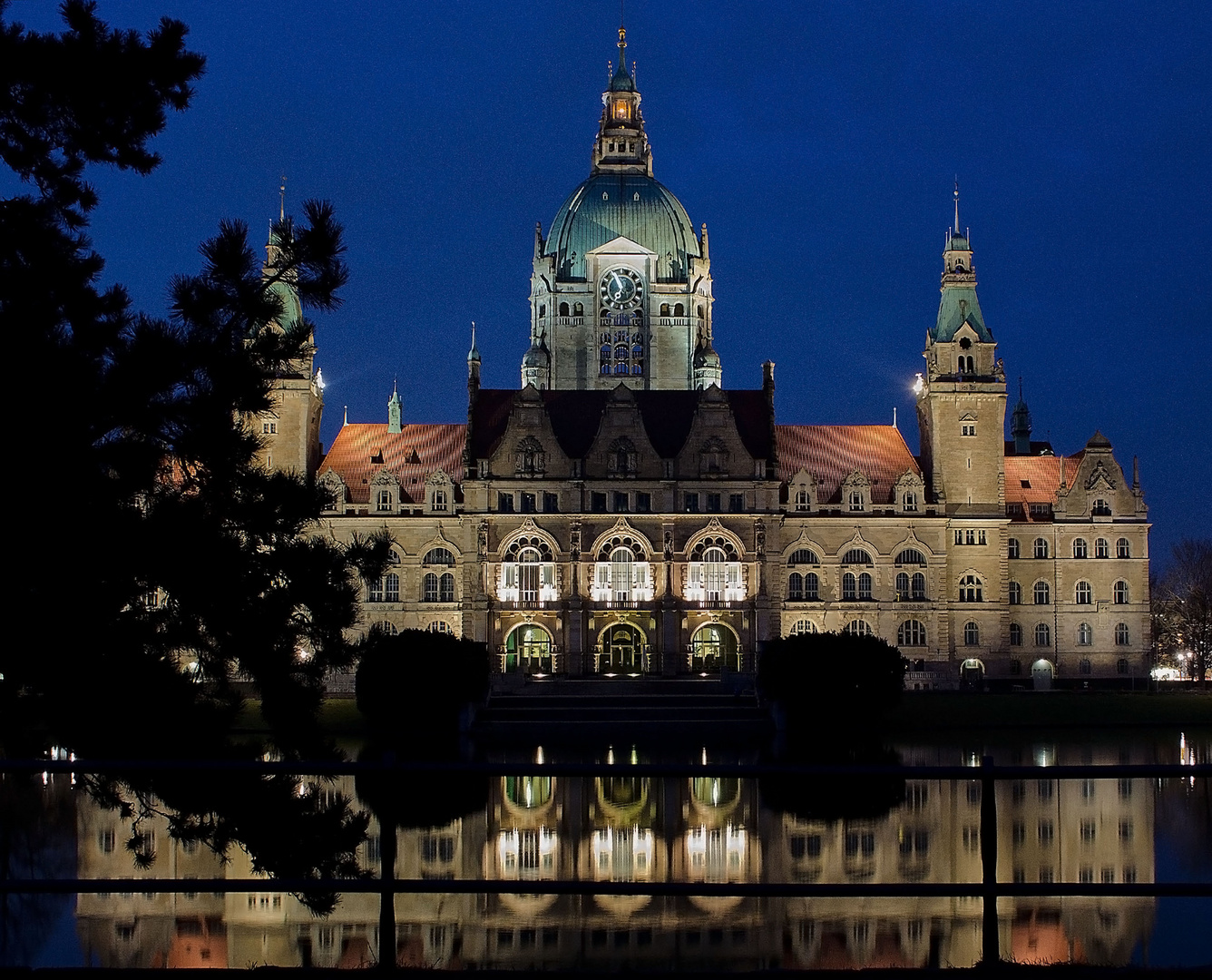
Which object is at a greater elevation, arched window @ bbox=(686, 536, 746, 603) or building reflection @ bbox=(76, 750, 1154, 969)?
arched window @ bbox=(686, 536, 746, 603)

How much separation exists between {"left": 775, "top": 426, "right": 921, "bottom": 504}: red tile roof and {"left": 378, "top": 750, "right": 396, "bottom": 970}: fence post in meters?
79.3

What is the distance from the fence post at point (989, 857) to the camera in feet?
39.4

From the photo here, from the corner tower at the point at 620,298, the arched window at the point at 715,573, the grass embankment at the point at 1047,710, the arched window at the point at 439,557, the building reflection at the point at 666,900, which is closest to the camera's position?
the building reflection at the point at 666,900

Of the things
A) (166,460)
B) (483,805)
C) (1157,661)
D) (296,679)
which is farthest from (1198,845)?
(1157,661)

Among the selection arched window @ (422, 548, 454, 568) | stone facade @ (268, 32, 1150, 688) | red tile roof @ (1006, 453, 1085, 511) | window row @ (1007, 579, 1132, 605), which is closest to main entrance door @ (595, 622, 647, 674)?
stone facade @ (268, 32, 1150, 688)

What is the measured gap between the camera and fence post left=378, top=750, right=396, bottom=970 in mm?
11961

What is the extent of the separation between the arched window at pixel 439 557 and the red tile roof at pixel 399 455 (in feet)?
12.7

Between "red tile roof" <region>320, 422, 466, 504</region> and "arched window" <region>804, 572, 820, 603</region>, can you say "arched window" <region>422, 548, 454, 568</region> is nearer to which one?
"red tile roof" <region>320, 422, 466, 504</region>

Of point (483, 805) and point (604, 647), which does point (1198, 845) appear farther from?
point (604, 647)

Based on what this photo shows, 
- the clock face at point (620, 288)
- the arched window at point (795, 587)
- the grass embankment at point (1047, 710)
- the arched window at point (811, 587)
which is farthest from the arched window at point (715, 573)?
the clock face at point (620, 288)

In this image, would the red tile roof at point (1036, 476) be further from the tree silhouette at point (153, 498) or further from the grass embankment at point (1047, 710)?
the tree silhouette at point (153, 498)

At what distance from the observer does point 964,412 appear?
9306 cm

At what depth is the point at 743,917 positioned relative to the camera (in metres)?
20.5

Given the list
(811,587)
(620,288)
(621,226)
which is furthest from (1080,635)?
(621,226)
